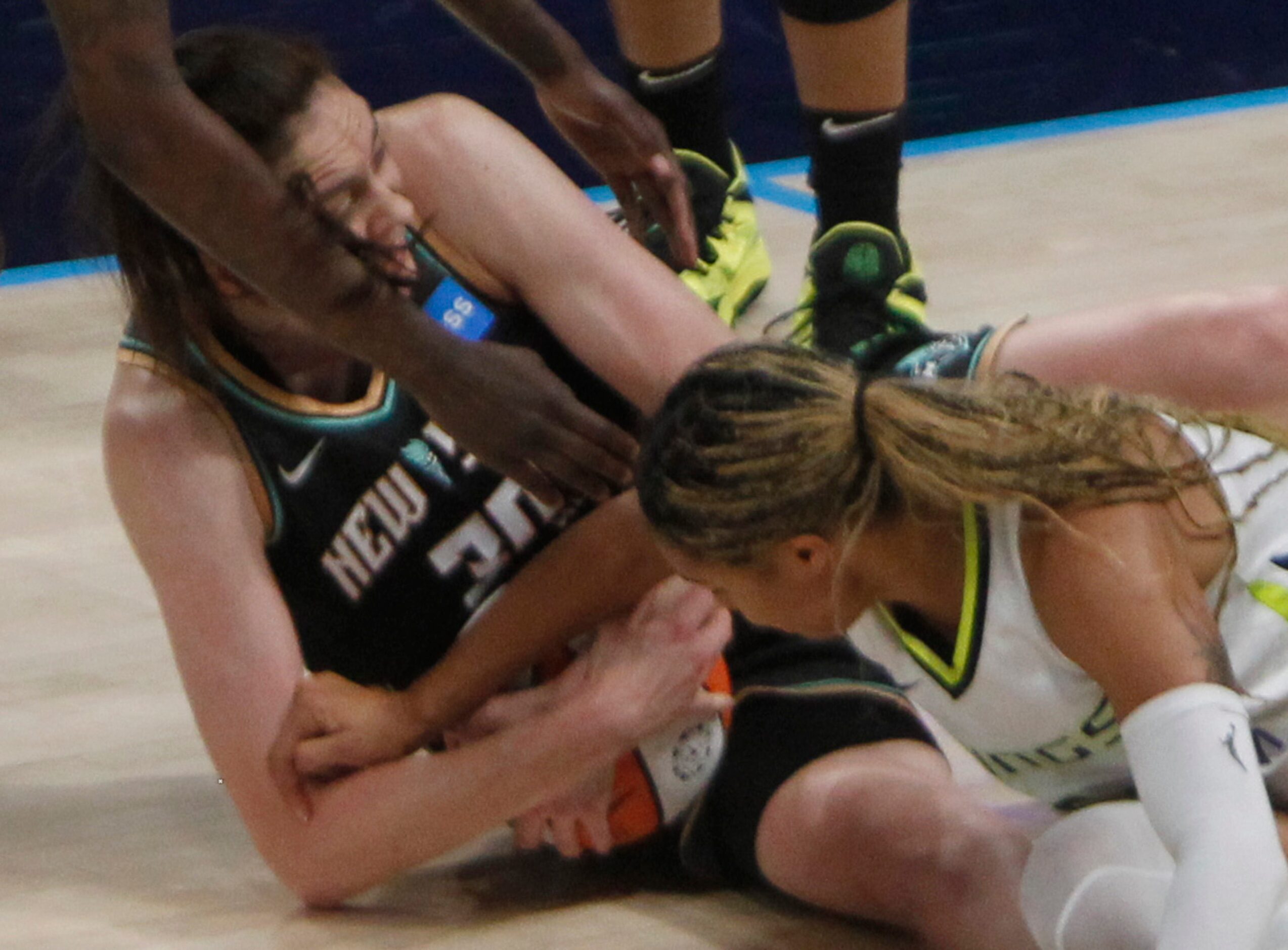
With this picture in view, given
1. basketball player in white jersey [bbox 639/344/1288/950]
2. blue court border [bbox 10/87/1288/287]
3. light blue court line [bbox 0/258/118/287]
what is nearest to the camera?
basketball player in white jersey [bbox 639/344/1288/950]

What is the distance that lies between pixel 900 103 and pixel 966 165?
1155mm

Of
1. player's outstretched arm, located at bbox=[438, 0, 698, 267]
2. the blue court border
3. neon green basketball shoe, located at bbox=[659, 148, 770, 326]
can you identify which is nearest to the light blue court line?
the blue court border

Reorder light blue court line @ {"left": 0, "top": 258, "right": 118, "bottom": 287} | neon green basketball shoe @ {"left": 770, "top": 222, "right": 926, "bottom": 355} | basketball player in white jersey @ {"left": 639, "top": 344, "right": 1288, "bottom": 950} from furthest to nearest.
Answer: light blue court line @ {"left": 0, "top": 258, "right": 118, "bottom": 287} < neon green basketball shoe @ {"left": 770, "top": 222, "right": 926, "bottom": 355} < basketball player in white jersey @ {"left": 639, "top": 344, "right": 1288, "bottom": 950}

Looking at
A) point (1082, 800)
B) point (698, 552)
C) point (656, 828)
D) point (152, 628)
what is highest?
point (698, 552)

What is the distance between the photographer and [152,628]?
1.92 m

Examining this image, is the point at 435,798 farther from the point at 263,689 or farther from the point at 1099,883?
the point at 1099,883

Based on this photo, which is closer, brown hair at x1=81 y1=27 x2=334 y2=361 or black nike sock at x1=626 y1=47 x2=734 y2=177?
brown hair at x1=81 y1=27 x2=334 y2=361

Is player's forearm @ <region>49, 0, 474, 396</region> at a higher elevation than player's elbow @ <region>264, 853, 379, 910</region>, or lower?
higher

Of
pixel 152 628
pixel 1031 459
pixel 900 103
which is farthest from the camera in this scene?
pixel 900 103

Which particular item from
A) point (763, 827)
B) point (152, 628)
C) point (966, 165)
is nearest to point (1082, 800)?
point (763, 827)

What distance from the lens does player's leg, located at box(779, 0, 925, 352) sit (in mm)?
2027

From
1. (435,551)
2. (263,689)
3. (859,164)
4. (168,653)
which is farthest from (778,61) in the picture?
(263,689)

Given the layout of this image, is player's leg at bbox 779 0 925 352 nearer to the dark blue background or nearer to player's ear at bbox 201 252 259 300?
player's ear at bbox 201 252 259 300

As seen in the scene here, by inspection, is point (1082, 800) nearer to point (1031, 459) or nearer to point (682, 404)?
point (1031, 459)
